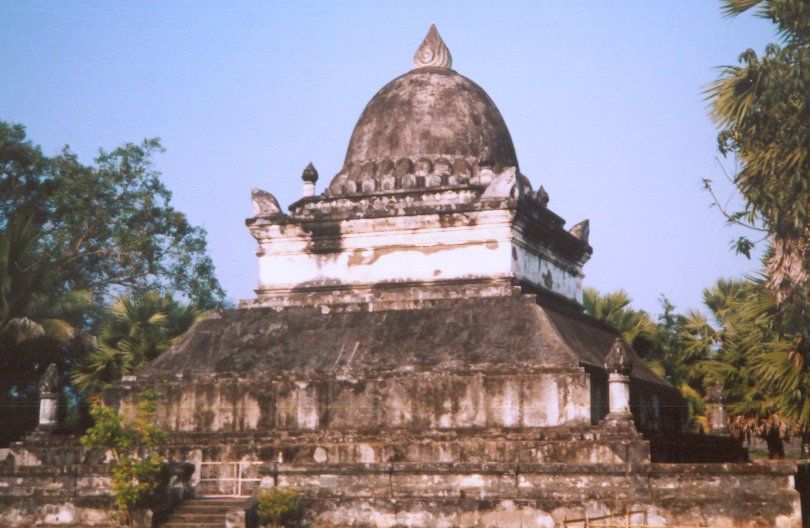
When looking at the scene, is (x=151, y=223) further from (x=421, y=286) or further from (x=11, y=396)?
(x=421, y=286)

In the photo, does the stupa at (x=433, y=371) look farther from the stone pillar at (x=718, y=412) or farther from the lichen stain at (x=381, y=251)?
the stone pillar at (x=718, y=412)

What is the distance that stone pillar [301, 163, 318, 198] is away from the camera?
24719 millimetres

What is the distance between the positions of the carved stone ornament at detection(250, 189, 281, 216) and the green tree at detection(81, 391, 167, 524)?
20.1 feet

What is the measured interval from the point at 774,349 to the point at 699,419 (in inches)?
266

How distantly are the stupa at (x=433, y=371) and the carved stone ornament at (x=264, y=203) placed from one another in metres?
0.05

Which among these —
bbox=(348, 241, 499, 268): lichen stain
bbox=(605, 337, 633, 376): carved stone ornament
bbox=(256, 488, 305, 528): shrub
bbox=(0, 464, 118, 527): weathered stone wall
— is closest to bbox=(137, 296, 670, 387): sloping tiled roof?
bbox=(605, 337, 633, 376): carved stone ornament

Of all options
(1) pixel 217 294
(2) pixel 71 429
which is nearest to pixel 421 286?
(2) pixel 71 429

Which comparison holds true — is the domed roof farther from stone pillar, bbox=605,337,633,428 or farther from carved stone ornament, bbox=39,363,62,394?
carved stone ornament, bbox=39,363,62,394

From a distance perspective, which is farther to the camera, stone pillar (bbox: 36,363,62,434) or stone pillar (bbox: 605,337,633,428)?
stone pillar (bbox: 36,363,62,434)

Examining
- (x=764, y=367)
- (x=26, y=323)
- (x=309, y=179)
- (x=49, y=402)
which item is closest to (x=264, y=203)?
(x=309, y=179)

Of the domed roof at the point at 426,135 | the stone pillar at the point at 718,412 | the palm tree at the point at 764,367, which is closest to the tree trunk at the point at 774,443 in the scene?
the palm tree at the point at 764,367

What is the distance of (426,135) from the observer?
960 inches

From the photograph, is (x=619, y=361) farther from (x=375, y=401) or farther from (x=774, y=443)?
(x=774, y=443)

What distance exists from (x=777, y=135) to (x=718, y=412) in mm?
8175
